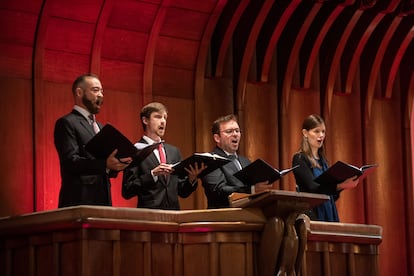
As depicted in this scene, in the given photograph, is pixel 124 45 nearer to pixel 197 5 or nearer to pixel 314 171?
pixel 197 5

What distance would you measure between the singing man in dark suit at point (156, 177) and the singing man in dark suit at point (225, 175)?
0.15m

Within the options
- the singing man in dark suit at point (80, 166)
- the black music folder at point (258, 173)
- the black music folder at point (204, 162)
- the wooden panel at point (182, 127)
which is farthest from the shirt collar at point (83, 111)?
the wooden panel at point (182, 127)

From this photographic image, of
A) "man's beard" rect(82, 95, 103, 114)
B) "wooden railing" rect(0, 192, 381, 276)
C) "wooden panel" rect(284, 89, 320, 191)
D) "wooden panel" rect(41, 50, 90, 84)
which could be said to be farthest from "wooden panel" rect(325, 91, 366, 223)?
"man's beard" rect(82, 95, 103, 114)

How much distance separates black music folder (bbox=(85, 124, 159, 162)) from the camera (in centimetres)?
496

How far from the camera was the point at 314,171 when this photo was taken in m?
6.23

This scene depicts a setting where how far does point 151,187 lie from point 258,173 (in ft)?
2.10

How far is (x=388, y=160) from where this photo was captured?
8.91m

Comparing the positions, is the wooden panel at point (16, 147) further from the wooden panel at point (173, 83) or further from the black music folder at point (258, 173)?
the black music folder at point (258, 173)

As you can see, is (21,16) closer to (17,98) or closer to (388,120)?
(17,98)

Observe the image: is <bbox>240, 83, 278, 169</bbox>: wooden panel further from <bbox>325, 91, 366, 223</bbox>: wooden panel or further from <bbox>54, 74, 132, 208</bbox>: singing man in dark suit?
<bbox>54, 74, 132, 208</bbox>: singing man in dark suit

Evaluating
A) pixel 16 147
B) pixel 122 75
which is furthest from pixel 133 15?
pixel 16 147

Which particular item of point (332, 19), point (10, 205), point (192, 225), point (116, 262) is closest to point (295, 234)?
point (192, 225)

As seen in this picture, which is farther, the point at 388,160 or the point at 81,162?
the point at 388,160

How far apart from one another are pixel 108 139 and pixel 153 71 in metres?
2.57
